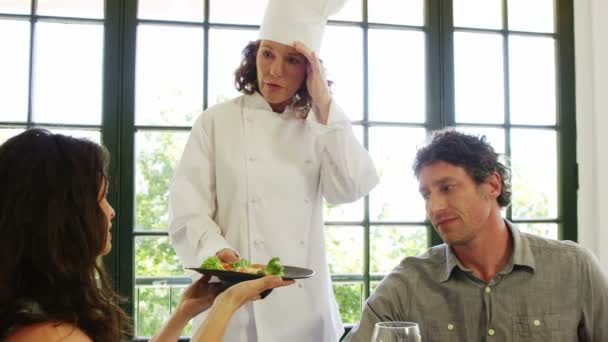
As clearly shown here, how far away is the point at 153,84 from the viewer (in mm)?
2629

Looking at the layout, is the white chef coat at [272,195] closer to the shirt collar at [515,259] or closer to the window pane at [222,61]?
the shirt collar at [515,259]

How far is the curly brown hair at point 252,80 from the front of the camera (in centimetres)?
207

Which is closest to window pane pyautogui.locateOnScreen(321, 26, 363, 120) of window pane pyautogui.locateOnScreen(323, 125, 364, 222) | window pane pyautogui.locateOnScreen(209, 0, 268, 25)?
window pane pyautogui.locateOnScreen(323, 125, 364, 222)

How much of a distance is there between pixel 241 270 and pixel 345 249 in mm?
1246

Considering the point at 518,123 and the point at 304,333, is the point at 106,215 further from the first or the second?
the point at 518,123

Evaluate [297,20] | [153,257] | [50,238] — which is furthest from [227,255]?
[153,257]

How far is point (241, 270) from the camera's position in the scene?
154cm

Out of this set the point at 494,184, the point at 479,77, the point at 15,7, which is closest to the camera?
the point at 494,184

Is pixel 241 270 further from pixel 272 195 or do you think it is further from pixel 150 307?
pixel 150 307

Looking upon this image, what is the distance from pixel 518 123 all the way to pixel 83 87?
6.30 ft

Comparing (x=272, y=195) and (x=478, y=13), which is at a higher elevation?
(x=478, y=13)

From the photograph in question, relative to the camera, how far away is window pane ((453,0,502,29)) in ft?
9.57

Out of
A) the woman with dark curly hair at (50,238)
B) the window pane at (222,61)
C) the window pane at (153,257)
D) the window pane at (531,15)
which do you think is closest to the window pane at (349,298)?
the window pane at (153,257)

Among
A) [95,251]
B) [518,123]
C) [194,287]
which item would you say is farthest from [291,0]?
[518,123]
